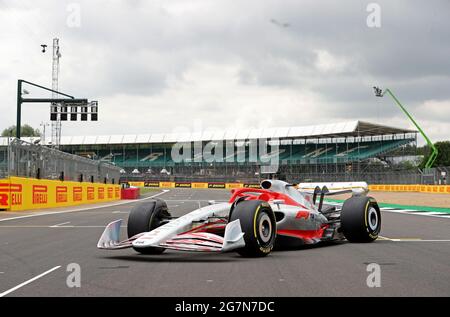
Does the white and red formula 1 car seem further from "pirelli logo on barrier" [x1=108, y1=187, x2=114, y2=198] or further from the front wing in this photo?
"pirelli logo on barrier" [x1=108, y1=187, x2=114, y2=198]

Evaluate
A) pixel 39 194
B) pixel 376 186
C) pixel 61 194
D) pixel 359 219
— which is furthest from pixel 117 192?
pixel 359 219

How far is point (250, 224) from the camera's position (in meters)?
8.80

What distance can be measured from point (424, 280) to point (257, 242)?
266 centimetres

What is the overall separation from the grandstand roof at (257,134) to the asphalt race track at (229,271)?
72702 millimetres

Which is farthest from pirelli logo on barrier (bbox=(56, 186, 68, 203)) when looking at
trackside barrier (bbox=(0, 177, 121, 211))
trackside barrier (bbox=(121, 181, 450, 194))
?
trackside barrier (bbox=(121, 181, 450, 194))

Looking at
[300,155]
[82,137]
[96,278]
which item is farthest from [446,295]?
[82,137]

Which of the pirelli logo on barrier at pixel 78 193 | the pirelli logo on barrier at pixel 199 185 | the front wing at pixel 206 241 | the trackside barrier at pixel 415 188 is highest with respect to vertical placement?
the front wing at pixel 206 241

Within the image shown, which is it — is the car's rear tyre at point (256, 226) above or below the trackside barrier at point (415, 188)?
above

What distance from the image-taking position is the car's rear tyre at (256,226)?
29.0ft

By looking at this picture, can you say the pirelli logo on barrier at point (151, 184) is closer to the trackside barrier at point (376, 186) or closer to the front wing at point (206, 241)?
the trackside barrier at point (376, 186)

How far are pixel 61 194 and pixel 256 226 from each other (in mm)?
24827

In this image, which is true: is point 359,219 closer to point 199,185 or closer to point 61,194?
point 61,194

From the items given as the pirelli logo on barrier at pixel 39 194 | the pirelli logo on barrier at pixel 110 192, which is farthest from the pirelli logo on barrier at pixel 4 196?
the pirelli logo on barrier at pixel 110 192

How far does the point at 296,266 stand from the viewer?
8.30 meters
